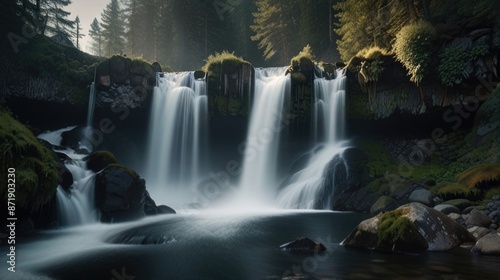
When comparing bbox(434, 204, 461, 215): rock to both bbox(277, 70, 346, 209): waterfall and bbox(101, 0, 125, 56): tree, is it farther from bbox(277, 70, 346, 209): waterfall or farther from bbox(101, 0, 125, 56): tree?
bbox(101, 0, 125, 56): tree

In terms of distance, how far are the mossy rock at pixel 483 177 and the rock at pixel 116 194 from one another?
13930 millimetres

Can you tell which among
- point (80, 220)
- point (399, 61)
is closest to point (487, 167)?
point (399, 61)

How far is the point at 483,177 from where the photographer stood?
46.1 ft

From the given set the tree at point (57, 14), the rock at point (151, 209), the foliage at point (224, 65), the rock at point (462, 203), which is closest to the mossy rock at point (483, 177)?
the rock at point (462, 203)

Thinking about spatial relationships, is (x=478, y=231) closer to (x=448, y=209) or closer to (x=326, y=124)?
(x=448, y=209)

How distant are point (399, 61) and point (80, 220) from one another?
18558 millimetres

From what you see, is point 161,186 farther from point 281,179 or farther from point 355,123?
point 355,123

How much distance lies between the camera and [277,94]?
2216cm

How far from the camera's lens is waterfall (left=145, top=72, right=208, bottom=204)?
75.2 ft

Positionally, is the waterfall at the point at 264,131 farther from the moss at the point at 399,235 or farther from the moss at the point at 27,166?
the moss at the point at 399,235

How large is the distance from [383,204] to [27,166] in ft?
46.3

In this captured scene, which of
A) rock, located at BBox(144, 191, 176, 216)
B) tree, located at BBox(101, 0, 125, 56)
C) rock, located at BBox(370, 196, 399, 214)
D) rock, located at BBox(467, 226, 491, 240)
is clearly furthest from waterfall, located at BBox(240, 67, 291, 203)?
tree, located at BBox(101, 0, 125, 56)

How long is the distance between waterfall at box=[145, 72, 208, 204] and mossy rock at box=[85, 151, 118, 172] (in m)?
6.73

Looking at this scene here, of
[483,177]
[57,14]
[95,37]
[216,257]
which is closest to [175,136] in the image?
[216,257]
